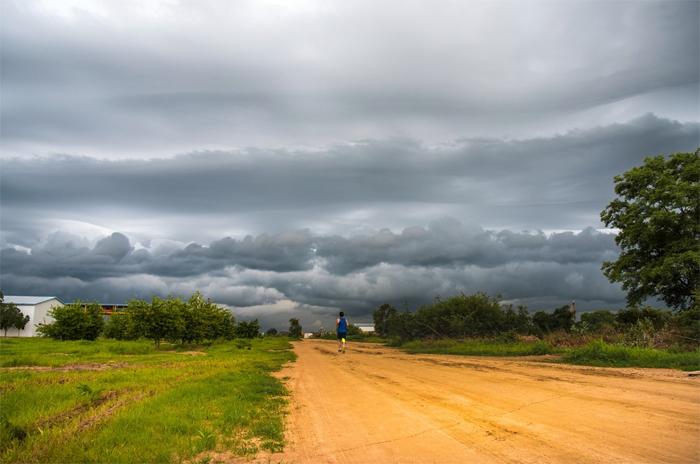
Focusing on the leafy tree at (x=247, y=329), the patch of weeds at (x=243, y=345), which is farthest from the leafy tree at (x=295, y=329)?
the patch of weeds at (x=243, y=345)

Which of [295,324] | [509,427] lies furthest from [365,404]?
[295,324]

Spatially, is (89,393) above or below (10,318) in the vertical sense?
above

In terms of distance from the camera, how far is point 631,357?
18.2 m

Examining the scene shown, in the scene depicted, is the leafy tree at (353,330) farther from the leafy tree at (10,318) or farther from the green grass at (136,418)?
the green grass at (136,418)

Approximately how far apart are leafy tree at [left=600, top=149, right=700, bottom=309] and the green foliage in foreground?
15999 mm

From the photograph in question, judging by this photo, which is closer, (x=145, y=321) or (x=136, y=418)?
(x=136, y=418)

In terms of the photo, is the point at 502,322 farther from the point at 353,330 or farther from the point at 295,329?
the point at 295,329

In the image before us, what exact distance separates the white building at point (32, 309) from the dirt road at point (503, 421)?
125805 mm

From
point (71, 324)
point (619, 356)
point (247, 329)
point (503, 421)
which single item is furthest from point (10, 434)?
point (247, 329)

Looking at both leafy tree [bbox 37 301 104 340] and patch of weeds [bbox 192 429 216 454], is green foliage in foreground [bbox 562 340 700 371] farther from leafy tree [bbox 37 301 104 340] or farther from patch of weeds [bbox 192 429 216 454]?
leafy tree [bbox 37 301 104 340]

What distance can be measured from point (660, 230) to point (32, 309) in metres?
141

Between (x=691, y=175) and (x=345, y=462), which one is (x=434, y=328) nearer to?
(x=691, y=175)

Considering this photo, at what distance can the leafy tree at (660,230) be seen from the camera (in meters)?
33.0

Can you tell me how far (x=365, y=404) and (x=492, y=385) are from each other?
12.2ft
